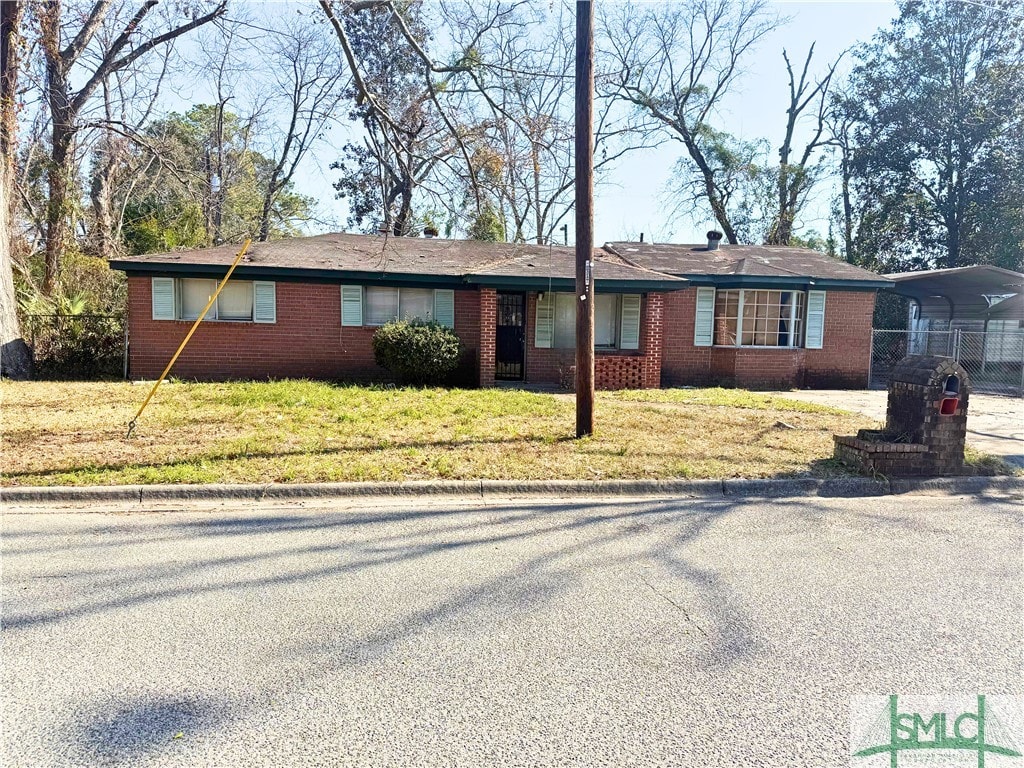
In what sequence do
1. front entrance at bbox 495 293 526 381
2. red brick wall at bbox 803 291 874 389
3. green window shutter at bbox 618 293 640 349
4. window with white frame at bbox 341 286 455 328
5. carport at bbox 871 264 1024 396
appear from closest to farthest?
window with white frame at bbox 341 286 455 328 < green window shutter at bbox 618 293 640 349 < front entrance at bbox 495 293 526 381 < red brick wall at bbox 803 291 874 389 < carport at bbox 871 264 1024 396

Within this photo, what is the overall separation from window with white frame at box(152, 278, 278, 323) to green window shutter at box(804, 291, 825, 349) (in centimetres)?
1355

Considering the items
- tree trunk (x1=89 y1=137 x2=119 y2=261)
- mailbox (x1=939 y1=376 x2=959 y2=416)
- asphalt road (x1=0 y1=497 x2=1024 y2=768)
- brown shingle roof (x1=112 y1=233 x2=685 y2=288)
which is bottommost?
asphalt road (x1=0 y1=497 x2=1024 y2=768)

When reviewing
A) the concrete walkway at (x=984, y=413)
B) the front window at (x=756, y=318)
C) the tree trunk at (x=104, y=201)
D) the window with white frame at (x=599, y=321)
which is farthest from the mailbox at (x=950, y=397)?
the tree trunk at (x=104, y=201)

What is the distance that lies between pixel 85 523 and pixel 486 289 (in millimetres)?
10083

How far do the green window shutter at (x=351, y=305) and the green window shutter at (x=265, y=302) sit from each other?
1.54 metres

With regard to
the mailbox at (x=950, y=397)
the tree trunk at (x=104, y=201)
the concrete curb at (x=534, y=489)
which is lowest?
the concrete curb at (x=534, y=489)

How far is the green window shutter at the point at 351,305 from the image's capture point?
1495 centimetres

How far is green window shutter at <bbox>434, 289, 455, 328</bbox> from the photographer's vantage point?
15.3 metres

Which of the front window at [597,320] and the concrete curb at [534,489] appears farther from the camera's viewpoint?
the front window at [597,320]

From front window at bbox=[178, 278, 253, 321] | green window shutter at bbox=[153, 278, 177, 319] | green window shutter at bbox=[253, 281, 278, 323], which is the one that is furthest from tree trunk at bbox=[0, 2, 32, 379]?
green window shutter at bbox=[253, 281, 278, 323]

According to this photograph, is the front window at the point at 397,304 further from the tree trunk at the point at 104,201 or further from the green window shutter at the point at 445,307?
the tree trunk at the point at 104,201

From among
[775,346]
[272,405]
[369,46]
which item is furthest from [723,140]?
[272,405]

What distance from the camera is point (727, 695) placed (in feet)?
9.37

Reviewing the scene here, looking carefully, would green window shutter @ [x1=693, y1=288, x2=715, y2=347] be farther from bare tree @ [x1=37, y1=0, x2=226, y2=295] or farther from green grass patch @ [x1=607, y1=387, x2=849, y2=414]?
bare tree @ [x1=37, y1=0, x2=226, y2=295]
